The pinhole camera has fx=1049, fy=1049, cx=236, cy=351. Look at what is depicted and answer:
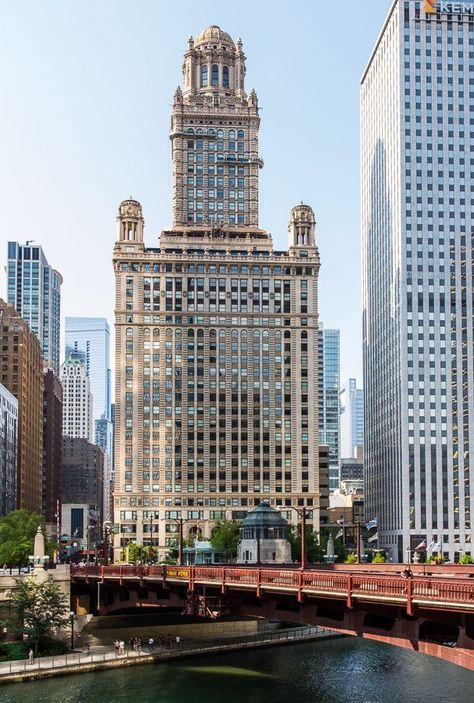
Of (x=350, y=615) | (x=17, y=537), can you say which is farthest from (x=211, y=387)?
(x=350, y=615)

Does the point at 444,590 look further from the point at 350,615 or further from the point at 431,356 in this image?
the point at 431,356

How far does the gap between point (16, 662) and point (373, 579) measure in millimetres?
44583

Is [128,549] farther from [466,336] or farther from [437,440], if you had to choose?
[466,336]

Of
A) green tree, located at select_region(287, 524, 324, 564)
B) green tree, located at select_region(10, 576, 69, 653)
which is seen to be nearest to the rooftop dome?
green tree, located at select_region(287, 524, 324, 564)

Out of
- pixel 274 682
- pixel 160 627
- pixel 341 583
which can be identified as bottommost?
pixel 160 627

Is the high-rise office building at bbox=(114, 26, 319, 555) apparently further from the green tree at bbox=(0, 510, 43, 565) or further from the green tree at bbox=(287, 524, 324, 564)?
the green tree at bbox=(0, 510, 43, 565)

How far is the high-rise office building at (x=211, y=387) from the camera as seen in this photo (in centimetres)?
19125

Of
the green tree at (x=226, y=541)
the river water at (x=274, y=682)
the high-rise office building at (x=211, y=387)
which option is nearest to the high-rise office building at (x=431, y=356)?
the high-rise office building at (x=211, y=387)

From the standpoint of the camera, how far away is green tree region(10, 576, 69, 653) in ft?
303

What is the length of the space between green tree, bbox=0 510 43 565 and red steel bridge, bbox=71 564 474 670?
38.5 m

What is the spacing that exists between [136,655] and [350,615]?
140ft

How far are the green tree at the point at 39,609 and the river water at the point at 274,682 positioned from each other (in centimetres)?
717

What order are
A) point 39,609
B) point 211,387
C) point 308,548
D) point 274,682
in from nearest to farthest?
point 274,682 → point 39,609 → point 308,548 → point 211,387

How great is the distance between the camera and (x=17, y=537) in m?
134
